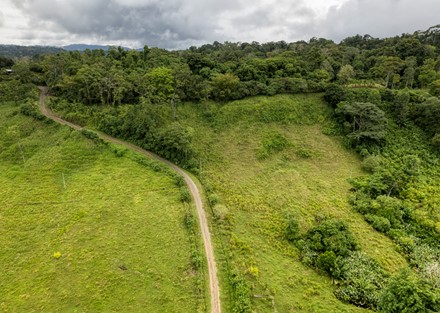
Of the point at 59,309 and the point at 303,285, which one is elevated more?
the point at 303,285

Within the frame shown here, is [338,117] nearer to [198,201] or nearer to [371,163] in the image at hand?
[371,163]

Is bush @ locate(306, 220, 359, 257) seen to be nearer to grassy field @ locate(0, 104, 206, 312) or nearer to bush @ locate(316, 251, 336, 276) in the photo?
bush @ locate(316, 251, 336, 276)

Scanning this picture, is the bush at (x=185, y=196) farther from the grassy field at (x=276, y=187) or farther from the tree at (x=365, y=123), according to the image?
the tree at (x=365, y=123)

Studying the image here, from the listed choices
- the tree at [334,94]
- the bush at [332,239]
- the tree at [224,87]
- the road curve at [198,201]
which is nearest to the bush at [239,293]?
the road curve at [198,201]

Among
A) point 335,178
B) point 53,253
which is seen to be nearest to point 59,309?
point 53,253

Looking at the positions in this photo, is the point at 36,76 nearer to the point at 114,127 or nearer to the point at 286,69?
the point at 114,127

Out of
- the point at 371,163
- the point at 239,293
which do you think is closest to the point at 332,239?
the point at 239,293

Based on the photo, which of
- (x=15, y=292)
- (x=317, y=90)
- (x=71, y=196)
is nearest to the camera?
(x=15, y=292)
